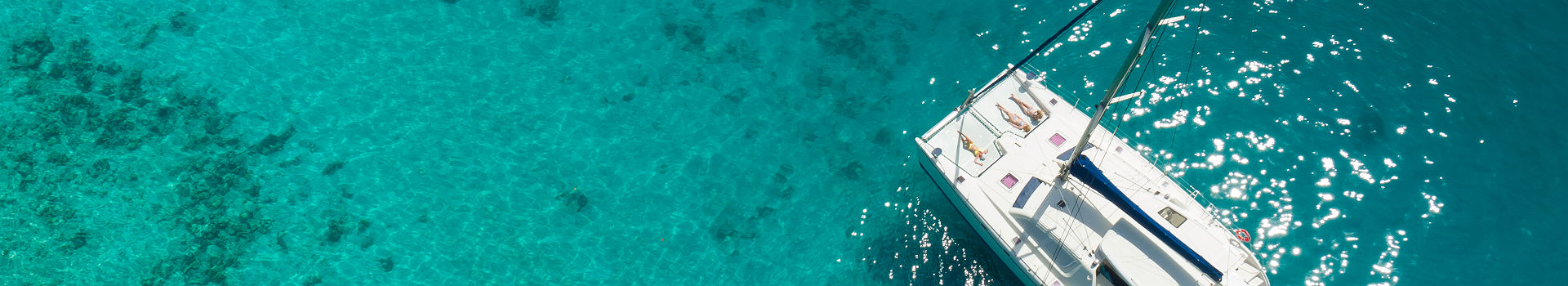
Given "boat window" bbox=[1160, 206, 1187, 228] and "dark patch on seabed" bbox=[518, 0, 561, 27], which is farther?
"dark patch on seabed" bbox=[518, 0, 561, 27]

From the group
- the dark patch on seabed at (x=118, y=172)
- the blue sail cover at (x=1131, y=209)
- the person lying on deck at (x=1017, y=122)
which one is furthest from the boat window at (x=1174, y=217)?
the dark patch on seabed at (x=118, y=172)

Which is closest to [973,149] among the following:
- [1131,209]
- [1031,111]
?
[1031,111]

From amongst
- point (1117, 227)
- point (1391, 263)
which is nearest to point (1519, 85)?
point (1391, 263)

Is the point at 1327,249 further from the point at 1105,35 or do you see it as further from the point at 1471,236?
the point at 1105,35

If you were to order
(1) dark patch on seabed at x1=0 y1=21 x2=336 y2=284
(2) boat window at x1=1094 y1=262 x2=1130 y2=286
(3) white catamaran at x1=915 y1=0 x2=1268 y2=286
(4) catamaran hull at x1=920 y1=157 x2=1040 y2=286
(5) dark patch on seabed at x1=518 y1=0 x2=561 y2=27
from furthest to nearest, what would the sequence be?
(5) dark patch on seabed at x1=518 y1=0 x2=561 y2=27 < (1) dark patch on seabed at x1=0 y1=21 x2=336 y2=284 < (4) catamaran hull at x1=920 y1=157 x2=1040 y2=286 < (2) boat window at x1=1094 y1=262 x2=1130 y2=286 < (3) white catamaran at x1=915 y1=0 x2=1268 y2=286

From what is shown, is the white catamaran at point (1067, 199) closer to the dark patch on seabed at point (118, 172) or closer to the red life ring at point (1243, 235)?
the red life ring at point (1243, 235)

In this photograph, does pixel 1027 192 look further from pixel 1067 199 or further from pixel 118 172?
pixel 118 172

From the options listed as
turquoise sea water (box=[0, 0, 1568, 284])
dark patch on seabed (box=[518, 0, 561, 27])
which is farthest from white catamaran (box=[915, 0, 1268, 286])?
dark patch on seabed (box=[518, 0, 561, 27])

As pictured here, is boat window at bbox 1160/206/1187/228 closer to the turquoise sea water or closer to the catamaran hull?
the catamaran hull
